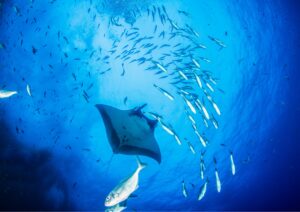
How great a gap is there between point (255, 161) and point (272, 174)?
33.8ft

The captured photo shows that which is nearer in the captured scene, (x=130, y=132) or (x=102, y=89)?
(x=130, y=132)

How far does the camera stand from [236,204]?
117 feet

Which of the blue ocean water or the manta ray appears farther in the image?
the blue ocean water

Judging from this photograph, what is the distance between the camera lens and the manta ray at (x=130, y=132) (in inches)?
255

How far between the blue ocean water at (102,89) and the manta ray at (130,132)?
30.4 feet

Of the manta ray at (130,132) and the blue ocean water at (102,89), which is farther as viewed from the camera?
the blue ocean water at (102,89)

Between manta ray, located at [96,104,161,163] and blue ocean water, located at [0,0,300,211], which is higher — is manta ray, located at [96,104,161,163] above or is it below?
below

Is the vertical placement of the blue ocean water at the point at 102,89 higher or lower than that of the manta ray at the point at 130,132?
higher

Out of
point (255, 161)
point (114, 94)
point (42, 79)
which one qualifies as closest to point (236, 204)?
point (255, 161)

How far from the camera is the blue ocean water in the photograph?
1648 cm

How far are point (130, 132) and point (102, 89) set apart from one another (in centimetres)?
1228

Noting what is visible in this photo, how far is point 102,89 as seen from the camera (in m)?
18.6

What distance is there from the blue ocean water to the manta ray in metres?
9.26

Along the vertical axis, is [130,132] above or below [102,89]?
below
